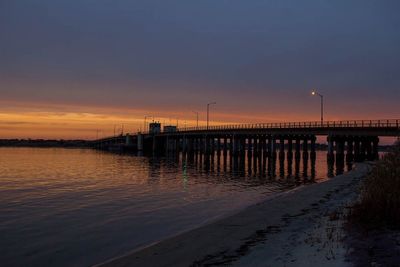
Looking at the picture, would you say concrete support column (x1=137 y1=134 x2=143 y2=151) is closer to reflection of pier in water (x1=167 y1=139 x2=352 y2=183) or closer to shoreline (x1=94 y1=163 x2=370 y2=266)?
reflection of pier in water (x1=167 y1=139 x2=352 y2=183)

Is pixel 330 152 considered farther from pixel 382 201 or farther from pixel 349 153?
pixel 382 201

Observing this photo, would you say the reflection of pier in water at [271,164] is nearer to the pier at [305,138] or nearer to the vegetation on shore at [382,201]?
the pier at [305,138]

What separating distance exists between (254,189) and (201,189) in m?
4.09

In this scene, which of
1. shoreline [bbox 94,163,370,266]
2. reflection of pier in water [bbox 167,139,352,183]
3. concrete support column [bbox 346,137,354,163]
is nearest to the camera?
shoreline [bbox 94,163,370,266]

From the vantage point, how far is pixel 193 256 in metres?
11.3

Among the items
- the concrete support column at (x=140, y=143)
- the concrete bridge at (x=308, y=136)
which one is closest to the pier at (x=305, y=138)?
the concrete bridge at (x=308, y=136)

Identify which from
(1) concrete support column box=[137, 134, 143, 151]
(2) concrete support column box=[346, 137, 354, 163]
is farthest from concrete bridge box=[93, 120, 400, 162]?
(1) concrete support column box=[137, 134, 143, 151]

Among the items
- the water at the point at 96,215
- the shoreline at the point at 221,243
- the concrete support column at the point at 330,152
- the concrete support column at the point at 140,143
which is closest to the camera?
the shoreline at the point at 221,243

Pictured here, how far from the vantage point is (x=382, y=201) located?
1116 cm

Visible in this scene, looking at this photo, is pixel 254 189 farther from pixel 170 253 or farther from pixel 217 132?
pixel 217 132

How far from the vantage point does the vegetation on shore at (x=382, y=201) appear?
1086 centimetres

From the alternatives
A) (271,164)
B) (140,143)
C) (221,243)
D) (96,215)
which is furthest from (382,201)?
(140,143)

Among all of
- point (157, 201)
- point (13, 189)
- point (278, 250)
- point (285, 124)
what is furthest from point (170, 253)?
point (285, 124)

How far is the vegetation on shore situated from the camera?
1086 centimetres
